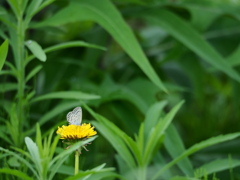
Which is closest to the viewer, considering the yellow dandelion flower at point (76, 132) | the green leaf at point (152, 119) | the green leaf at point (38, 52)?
the yellow dandelion flower at point (76, 132)

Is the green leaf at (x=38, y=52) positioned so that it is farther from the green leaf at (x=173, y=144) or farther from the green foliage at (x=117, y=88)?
the green leaf at (x=173, y=144)

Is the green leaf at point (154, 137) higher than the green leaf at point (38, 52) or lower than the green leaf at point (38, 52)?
lower

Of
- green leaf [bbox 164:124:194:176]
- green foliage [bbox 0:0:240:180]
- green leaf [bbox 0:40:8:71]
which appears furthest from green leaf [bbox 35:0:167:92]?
green leaf [bbox 0:40:8:71]

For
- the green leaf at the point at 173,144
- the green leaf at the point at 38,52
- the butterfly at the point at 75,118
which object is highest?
the green leaf at the point at 38,52

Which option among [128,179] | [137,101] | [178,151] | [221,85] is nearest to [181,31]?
[137,101]

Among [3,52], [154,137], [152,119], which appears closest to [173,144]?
[152,119]

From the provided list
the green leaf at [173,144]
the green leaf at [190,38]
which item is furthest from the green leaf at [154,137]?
the green leaf at [190,38]

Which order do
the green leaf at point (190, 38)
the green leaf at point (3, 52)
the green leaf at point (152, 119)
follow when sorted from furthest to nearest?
the green leaf at point (190, 38)
the green leaf at point (152, 119)
the green leaf at point (3, 52)

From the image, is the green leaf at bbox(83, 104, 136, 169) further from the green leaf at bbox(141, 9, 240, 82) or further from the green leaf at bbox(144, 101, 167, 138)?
the green leaf at bbox(141, 9, 240, 82)
